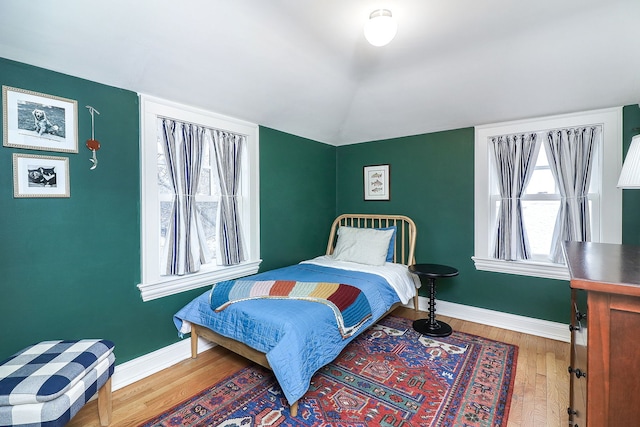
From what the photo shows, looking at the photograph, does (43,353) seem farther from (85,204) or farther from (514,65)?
(514,65)

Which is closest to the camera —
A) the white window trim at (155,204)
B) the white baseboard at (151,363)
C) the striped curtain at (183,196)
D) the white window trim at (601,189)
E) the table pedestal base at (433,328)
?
the white baseboard at (151,363)

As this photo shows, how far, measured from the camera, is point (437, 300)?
11.4 ft

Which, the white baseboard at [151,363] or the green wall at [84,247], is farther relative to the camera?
the white baseboard at [151,363]

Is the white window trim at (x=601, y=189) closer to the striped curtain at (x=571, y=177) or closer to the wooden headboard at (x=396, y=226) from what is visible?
the striped curtain at (x=571, y=177)

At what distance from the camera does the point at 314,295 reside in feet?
7.35

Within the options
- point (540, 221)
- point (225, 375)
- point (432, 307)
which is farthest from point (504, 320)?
point (225, 375)

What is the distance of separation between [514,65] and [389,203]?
6.41 ft

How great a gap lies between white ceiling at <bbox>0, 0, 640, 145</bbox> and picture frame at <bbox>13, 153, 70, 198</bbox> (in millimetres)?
592

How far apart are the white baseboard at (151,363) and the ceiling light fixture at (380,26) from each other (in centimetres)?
282

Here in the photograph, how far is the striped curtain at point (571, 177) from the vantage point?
2.64m

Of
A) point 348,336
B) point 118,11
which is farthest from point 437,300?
point 118,11

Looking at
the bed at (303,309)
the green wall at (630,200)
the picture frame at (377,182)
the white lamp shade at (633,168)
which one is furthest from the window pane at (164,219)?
the green wall at (630,200)

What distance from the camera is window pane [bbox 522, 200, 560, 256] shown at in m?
2.91

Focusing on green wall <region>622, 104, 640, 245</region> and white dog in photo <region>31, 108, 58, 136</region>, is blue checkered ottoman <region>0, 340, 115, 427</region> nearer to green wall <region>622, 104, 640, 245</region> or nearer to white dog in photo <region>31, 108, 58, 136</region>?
white dog in photo <region>31, 108, 58, 136</region>
